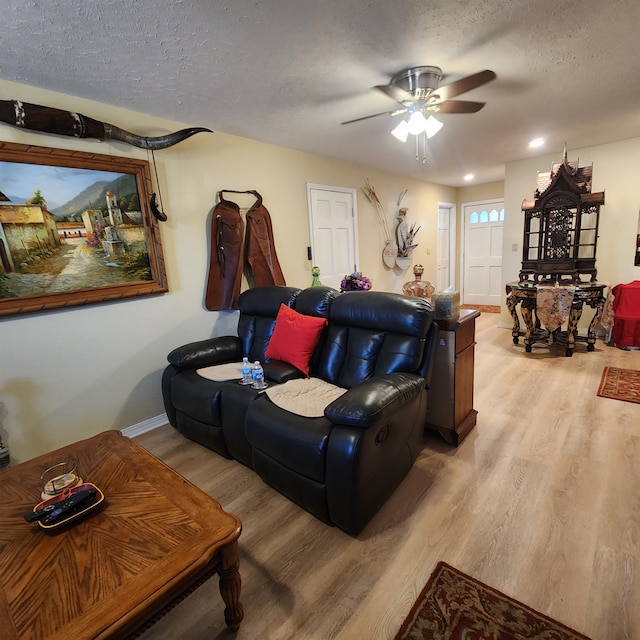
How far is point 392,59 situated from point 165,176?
185 cm

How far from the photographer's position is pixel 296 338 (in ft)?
7.97

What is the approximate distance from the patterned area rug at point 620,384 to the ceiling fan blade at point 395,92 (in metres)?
2.83

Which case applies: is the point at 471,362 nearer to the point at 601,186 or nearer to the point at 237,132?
the point at 237,132

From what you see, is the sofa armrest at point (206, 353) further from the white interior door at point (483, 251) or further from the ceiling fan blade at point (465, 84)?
the white interior door at point (483, 251)

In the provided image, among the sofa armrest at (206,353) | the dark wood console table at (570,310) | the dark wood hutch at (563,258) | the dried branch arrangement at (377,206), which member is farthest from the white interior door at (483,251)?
the sofa armrest at (206,353)

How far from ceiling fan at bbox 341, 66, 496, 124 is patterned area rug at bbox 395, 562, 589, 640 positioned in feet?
8.02

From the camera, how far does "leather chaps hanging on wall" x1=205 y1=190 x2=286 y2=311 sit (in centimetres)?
302

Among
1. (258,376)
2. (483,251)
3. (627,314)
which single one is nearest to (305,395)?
(258,376)

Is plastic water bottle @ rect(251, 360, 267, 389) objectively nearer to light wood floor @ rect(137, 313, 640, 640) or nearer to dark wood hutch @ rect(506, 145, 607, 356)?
light wood floor @ rect(137, 313, 640, 640)

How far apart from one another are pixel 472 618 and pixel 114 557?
124 centimetres

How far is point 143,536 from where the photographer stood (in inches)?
43.2

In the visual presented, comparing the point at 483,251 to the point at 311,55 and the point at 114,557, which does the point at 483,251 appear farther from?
the point at 114,557

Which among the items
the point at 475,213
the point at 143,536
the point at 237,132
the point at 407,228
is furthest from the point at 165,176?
the point at 475,213

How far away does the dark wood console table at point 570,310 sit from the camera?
3.61m
